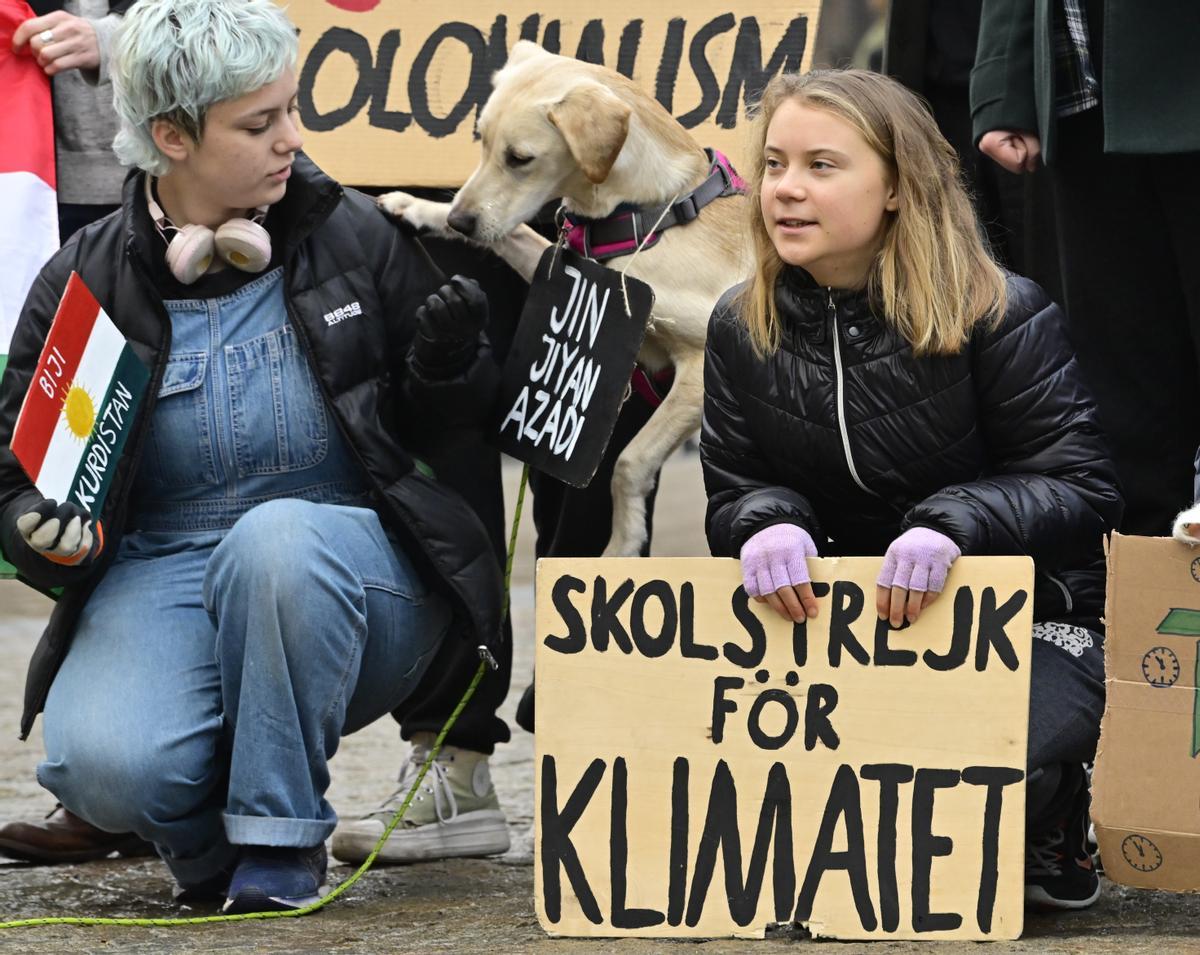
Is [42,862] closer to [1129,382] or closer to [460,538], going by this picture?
[460,538]

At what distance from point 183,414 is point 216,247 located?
0.29m

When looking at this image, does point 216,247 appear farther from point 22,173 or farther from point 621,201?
point 621,201

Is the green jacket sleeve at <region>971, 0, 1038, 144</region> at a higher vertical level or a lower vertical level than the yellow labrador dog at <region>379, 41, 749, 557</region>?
higher

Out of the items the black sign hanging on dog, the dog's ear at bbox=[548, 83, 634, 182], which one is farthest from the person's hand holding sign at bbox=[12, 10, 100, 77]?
the black sign hanging on dog

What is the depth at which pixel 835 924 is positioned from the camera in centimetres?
268

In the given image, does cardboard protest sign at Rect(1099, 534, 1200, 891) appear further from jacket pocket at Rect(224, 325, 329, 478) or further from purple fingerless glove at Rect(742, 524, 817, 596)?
jacket pocket at Rect(224, 325, 329, 478)

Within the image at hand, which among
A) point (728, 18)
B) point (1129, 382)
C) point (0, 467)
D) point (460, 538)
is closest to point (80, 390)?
point (0, 467)

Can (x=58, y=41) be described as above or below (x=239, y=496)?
above

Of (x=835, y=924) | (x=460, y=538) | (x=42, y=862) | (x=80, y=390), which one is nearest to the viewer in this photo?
(x=835, y=924)

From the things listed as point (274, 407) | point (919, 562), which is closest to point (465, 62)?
point (274, 407)

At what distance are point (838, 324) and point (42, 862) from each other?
1898mm

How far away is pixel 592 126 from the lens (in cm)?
351

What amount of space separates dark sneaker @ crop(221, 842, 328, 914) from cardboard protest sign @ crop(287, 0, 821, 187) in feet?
4.61

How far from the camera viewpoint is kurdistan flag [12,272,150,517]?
285 centimetres
